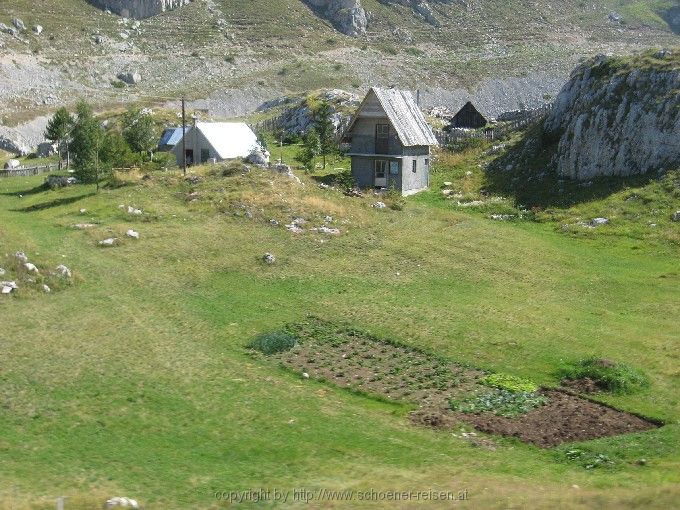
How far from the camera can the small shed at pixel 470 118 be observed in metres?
82.9

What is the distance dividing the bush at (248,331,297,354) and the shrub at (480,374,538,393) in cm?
712

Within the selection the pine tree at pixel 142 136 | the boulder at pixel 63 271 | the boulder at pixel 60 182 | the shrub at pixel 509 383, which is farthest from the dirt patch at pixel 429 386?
the pine tree at pixel 142 136

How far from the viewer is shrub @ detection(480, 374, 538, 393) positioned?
24.4m

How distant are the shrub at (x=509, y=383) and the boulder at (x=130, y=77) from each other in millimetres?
119673

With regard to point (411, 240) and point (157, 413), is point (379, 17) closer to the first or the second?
point (411, 240)

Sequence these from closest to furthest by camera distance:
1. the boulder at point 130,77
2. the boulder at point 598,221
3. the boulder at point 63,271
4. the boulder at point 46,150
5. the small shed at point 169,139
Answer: the boulder at point 63,271 → the boulder at point 598,221 → the small shed at point 169,139 → the boulder at point 46,150 → the boulder at point 130,77

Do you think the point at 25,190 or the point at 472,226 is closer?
the point at 472,226

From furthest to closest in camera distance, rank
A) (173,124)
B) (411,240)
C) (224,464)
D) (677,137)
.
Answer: (173,124)
(677,137)
(411,240)
(224,464)

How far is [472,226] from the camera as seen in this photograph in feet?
158

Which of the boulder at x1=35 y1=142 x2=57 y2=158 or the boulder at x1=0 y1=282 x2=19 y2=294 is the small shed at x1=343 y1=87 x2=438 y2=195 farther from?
the boulder at x1=35 y1=142 x2=57 y2=158

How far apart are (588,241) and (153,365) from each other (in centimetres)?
3001

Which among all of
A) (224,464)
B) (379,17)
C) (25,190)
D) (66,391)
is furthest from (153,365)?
(379,17)

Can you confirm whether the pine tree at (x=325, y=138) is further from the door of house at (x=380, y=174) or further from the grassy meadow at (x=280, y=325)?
the grassy meadow at (x=280, y=325)

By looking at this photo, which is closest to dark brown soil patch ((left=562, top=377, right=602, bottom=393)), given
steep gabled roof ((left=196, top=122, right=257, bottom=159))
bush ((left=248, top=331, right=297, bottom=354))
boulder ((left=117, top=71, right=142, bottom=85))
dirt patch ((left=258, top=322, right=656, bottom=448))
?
dirt patch ((left=258, top=322, right=656, bottom=448))
